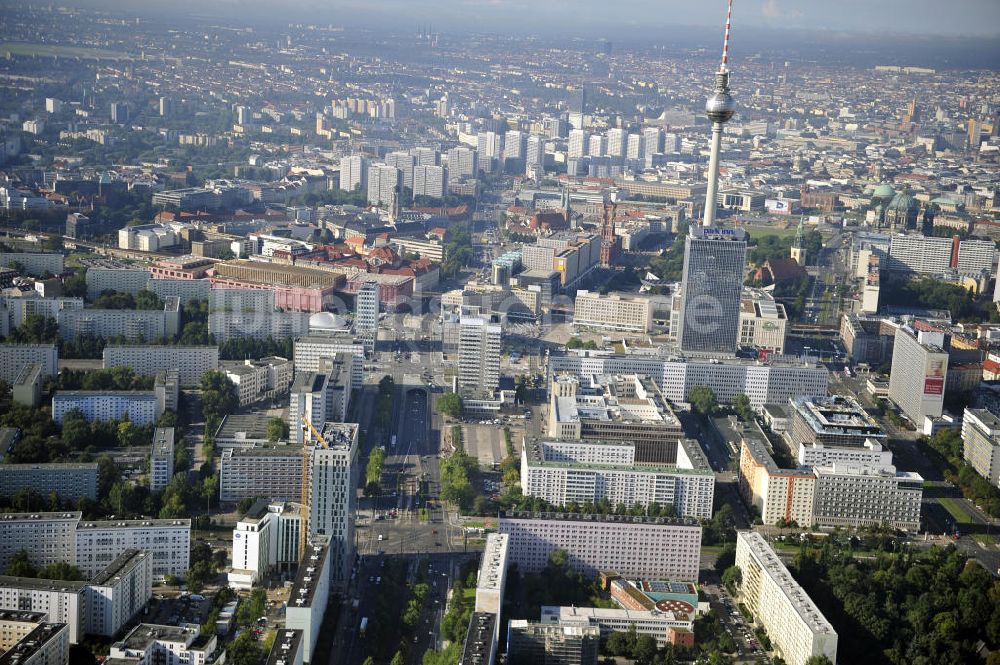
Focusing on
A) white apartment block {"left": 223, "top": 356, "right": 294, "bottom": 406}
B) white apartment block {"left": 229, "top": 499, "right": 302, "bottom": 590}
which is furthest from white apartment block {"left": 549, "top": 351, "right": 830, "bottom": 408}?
white apartment block {"left": 229, "top": 499, "right": 302, "bottom": 590}

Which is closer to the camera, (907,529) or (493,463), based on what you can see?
(907,529)

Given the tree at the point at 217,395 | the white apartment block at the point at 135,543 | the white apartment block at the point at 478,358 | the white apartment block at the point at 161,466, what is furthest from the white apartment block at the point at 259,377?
the white apartment block at the point at 135,543

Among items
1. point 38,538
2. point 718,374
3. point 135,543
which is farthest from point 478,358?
point 38,538

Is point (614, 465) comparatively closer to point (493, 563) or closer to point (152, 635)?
point (493, 563)

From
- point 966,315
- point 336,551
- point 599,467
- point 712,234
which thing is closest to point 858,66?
point 966,315

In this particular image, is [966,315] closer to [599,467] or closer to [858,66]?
[599,467]

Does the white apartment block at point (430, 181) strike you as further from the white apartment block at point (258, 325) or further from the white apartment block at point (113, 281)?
the white apartment block at point (258, 325)

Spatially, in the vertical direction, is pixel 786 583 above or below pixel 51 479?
above
